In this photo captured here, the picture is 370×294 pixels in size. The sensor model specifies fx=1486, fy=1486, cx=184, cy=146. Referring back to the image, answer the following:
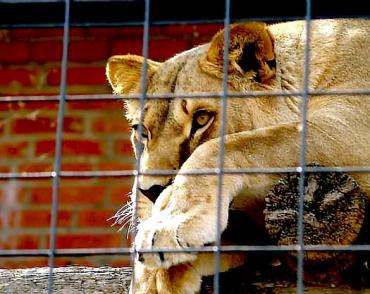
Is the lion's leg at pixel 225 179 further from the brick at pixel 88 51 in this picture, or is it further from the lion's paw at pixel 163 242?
the brick at pixel 88 51

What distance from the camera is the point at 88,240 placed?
4875 mm

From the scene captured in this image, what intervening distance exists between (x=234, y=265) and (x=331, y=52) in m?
0.71

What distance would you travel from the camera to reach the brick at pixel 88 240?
4.84 metres

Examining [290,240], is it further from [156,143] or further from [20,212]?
[20,212]

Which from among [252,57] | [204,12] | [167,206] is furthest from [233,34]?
[204,12]

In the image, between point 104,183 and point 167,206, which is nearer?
point 167,206

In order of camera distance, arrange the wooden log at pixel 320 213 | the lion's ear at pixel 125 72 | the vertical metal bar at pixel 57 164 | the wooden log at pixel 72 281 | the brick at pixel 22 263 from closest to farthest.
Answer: the vertical metal bar at pixel 57 164 < the wooden log at pixel 320 213 < the wooden log at pixel 72 281 < the lion's ear at pixel 125 72 < the brick at pixel 22 263

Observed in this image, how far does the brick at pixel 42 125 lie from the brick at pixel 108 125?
0.17 feet

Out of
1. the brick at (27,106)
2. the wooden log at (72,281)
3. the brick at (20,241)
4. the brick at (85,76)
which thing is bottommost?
the wooden log at (72,281)

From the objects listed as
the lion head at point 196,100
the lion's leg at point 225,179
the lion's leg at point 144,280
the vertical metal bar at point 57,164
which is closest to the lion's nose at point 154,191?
the lion head at point 196,100

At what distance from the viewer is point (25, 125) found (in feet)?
16.4

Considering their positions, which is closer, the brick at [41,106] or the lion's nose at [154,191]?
the lion's nose at [154,191]

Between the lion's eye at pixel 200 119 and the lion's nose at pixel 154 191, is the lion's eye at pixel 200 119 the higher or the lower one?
the higher one

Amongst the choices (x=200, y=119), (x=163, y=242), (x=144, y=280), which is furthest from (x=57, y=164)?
(x=200, y=119)
